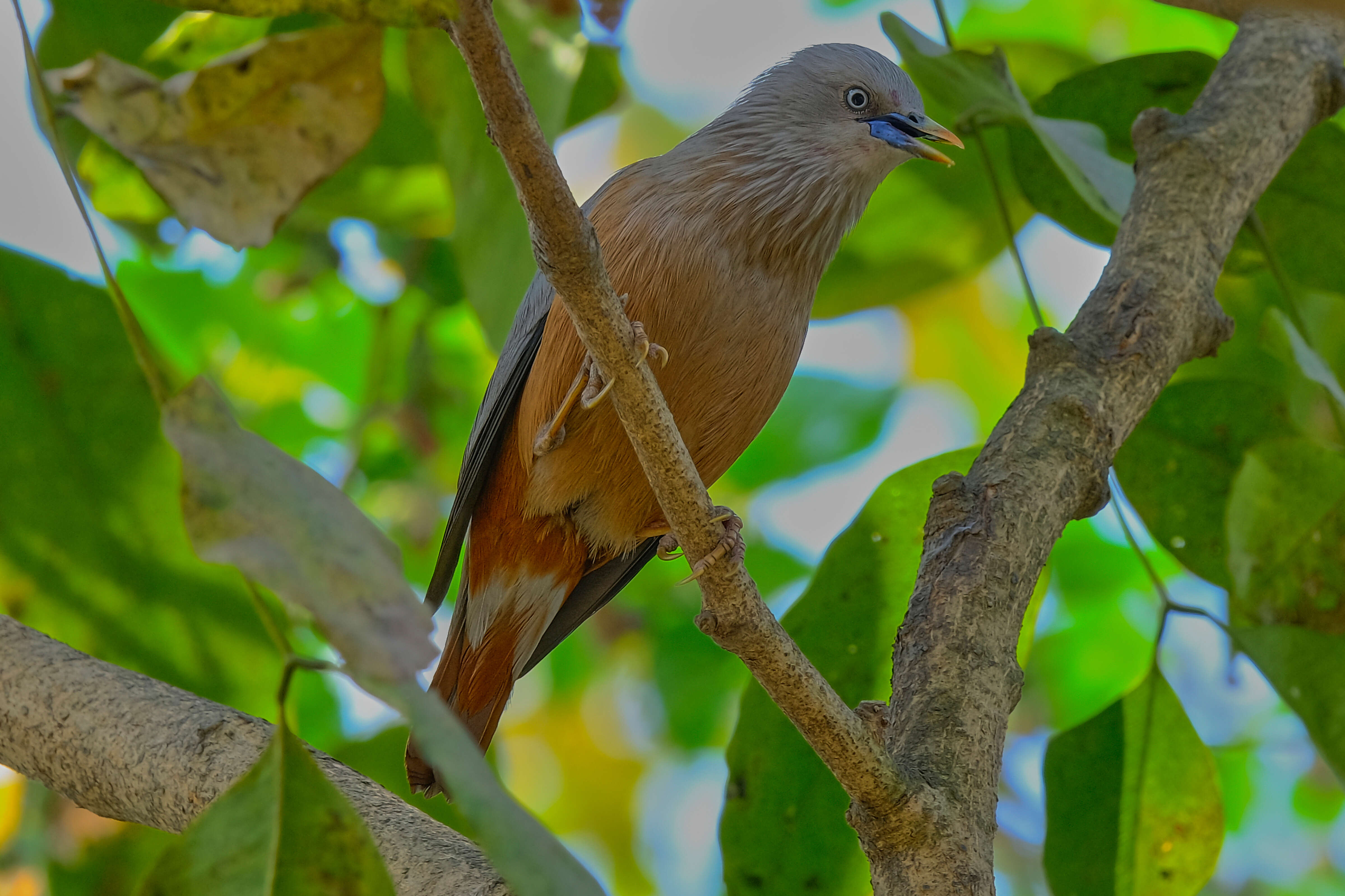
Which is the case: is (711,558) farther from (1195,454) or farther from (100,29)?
(100,29)

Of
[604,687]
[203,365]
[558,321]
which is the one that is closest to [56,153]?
[558,321]

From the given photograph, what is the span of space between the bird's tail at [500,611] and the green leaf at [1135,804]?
1153mm

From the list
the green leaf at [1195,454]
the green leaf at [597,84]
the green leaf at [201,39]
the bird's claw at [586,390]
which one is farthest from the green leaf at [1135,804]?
the green leaf at [201,39]

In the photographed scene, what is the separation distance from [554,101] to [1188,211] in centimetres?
126

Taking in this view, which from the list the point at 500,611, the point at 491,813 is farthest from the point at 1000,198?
the point at 491,813

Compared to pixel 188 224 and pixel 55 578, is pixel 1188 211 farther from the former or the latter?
pixel 55 578

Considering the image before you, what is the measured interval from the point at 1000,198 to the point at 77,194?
68.0 inches

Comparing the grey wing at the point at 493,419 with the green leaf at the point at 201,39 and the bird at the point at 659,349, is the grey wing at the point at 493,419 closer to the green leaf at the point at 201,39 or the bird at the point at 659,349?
the bird at the point at 659,349

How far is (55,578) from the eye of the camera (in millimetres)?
2350

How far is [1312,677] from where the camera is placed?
2.09m

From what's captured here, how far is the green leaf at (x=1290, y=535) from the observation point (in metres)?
2.22

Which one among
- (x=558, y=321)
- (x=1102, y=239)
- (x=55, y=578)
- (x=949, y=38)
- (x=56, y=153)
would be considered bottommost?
(x=55, y=578)

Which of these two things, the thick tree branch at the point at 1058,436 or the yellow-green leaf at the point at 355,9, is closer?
the yellow-green leaf at the point at 355,9

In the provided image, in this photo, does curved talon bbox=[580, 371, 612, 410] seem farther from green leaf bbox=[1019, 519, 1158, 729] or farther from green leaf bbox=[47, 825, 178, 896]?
green leaf bbox=[1019, 519, 1158, 729]
